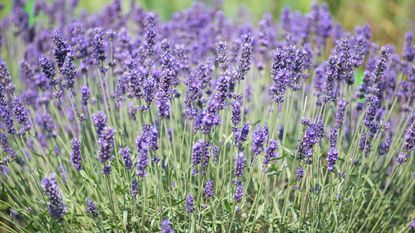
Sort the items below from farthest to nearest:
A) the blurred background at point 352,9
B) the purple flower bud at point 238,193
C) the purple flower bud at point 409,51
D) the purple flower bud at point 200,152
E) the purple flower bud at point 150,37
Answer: the blurred background at point 352,9 → the purple flower bud at point 409,51 → the purple flower bud at point 150,37 → the purple flower bud at point 238,193 → the purple flower bud at point 200,152

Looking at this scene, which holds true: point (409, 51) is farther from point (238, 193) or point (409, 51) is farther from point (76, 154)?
point (76, 154)

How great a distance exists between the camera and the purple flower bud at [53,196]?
6.66ft

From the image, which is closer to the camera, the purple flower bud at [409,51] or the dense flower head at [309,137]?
the dense flower head at [309,137]

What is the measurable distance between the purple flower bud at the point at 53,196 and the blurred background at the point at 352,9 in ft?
18.1

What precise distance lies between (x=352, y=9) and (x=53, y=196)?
22.9 feet

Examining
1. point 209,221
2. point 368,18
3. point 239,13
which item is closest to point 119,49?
point 209,221

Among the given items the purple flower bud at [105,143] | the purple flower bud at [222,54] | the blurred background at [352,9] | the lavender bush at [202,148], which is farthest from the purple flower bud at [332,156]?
the blurred background at [352,9]

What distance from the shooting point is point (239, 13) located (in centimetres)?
600

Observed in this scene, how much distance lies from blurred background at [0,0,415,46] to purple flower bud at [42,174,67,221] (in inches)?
217

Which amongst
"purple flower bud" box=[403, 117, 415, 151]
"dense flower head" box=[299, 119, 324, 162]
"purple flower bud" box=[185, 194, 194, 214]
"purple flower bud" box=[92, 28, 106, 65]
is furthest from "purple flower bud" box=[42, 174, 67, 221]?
"purple flower bud" box=[403, 117, 415, 151]

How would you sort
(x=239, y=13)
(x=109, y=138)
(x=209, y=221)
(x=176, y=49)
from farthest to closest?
(x=239, y=13)
(x=176, y=49)
(x=209, y=221)
(x=109, y=138)

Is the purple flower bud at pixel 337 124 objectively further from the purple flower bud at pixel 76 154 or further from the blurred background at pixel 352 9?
the blurred background at pixel 352 9

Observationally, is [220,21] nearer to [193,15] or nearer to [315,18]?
[193,15]

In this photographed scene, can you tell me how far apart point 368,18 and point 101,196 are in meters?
6.15
